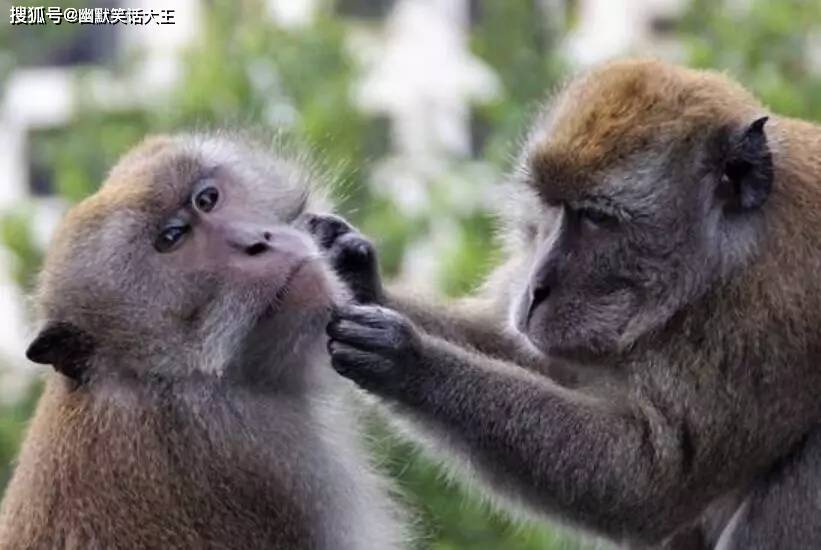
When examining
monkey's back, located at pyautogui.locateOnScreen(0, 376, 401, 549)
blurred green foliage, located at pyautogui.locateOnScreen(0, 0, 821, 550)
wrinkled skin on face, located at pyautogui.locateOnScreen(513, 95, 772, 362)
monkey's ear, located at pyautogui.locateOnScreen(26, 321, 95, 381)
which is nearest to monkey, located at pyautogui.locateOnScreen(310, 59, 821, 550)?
wrinkled skin on face, located at pyautogui.locateOnScreen(513, 95, 772, 362)

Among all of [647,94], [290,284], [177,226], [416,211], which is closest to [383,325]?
[290,284]

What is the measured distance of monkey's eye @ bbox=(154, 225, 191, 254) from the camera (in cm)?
430

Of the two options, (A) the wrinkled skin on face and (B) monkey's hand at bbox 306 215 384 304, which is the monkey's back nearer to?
(B) monkey's hand at bbox 306 215 384 304

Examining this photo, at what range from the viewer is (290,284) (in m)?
4.25

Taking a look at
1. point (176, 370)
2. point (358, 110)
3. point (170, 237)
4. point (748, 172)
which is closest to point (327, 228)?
point (170, 237)

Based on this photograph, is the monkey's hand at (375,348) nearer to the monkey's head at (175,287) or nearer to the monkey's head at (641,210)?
the monkey's head at (175,287)

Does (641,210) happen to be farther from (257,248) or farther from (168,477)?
(168,477)

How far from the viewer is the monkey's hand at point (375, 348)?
417 cm

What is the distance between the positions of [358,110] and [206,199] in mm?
4779

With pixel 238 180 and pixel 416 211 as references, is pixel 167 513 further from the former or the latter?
pixel 416 211

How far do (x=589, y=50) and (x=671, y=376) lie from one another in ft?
22.0

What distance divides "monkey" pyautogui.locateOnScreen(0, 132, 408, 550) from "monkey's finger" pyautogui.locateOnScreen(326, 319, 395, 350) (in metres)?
0.13

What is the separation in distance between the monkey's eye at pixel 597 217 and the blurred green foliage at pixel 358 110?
2.98 metres

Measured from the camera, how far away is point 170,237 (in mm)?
4309
